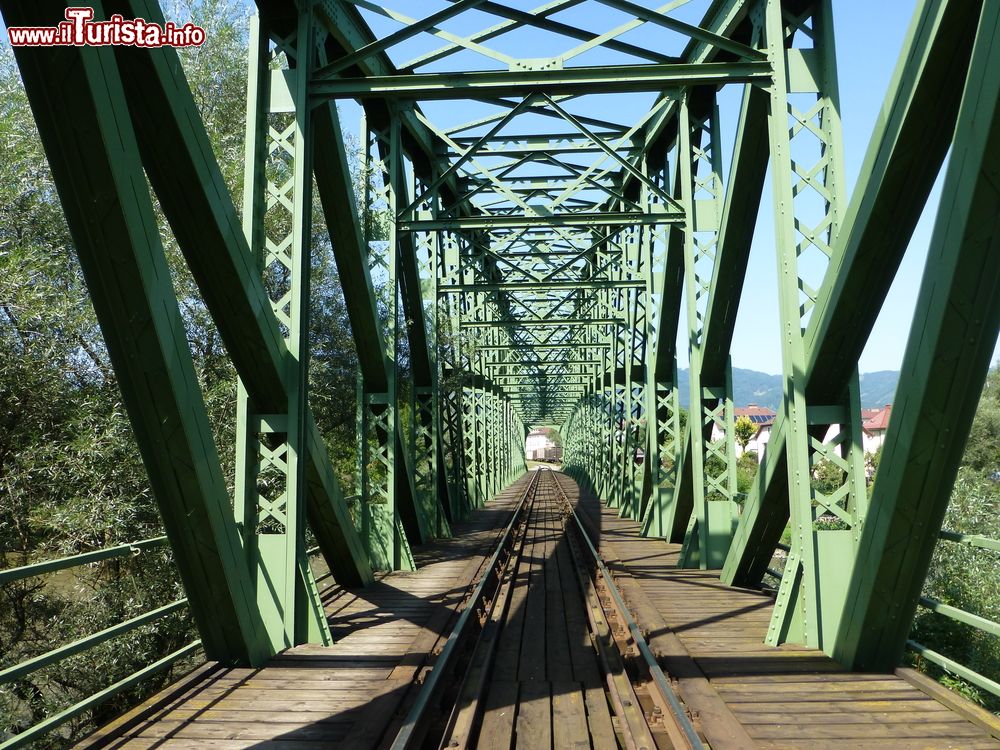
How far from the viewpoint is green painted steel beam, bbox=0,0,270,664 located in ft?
12.6

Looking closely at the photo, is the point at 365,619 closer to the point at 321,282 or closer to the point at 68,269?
the point at 68,269

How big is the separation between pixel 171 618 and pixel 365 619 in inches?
163

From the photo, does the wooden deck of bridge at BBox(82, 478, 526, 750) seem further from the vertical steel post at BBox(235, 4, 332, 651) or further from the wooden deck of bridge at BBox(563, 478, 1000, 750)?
the wooden deck of bridge at BBox(563, 478, 1000, 750)

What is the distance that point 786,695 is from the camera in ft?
16.5

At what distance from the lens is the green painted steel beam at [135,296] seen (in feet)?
12.6

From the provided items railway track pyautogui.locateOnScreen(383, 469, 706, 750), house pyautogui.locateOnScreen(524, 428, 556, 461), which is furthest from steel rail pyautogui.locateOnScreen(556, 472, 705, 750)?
house pyautogui.locateOnScreen(524, 428, 556, 461)

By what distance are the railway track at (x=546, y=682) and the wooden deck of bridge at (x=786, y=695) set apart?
0.23 meters

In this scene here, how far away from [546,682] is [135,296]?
3.85m

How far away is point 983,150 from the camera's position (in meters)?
3.69

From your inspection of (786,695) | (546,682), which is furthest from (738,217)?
(546,682)

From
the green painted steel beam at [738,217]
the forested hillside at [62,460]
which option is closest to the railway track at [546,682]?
the green painted steel beam at [738,217]

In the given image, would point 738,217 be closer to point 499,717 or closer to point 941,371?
point 941,371

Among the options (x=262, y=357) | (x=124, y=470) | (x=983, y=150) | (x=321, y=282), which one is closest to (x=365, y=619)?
(x=262, y=357)

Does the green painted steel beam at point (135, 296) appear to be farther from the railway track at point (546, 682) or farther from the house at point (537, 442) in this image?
the house at point (537, 442)
